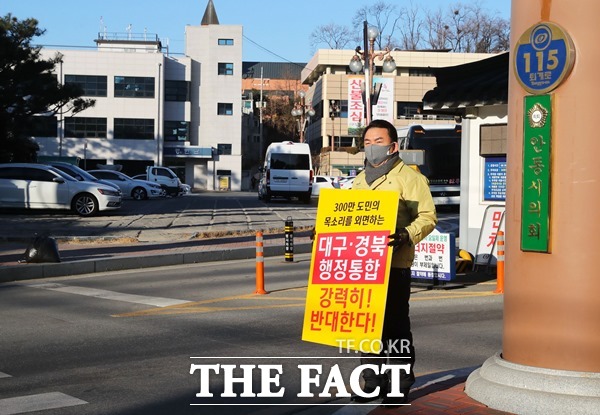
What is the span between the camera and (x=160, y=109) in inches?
3386

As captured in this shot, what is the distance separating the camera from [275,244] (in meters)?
21.7

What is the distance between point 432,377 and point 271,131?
120706mm

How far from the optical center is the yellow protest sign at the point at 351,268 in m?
6.18

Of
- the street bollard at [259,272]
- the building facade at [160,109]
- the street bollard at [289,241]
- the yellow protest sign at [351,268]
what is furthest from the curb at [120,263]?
the building facade at [160,109]

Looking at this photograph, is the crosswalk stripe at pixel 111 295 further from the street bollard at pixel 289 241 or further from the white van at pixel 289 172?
the white van at pixel 289 172

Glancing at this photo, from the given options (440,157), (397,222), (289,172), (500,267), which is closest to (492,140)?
(500,267)

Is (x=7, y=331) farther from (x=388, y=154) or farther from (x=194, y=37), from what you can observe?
(x=194, y=37)

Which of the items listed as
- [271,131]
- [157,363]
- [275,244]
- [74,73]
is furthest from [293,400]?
[271,131]

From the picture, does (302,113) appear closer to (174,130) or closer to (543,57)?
(174,130)

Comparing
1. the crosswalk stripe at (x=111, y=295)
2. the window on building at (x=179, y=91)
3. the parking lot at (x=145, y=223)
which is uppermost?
the window on building at (x=179, y=91)

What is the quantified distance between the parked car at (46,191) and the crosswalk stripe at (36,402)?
23672mm

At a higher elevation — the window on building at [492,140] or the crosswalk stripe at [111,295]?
the window on building at [492,140]

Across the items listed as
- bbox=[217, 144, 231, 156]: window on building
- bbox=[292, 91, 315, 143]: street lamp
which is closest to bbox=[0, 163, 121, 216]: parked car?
bbox=[292, 91, 315, 143]: street lamp

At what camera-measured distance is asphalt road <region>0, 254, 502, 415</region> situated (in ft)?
24.1
